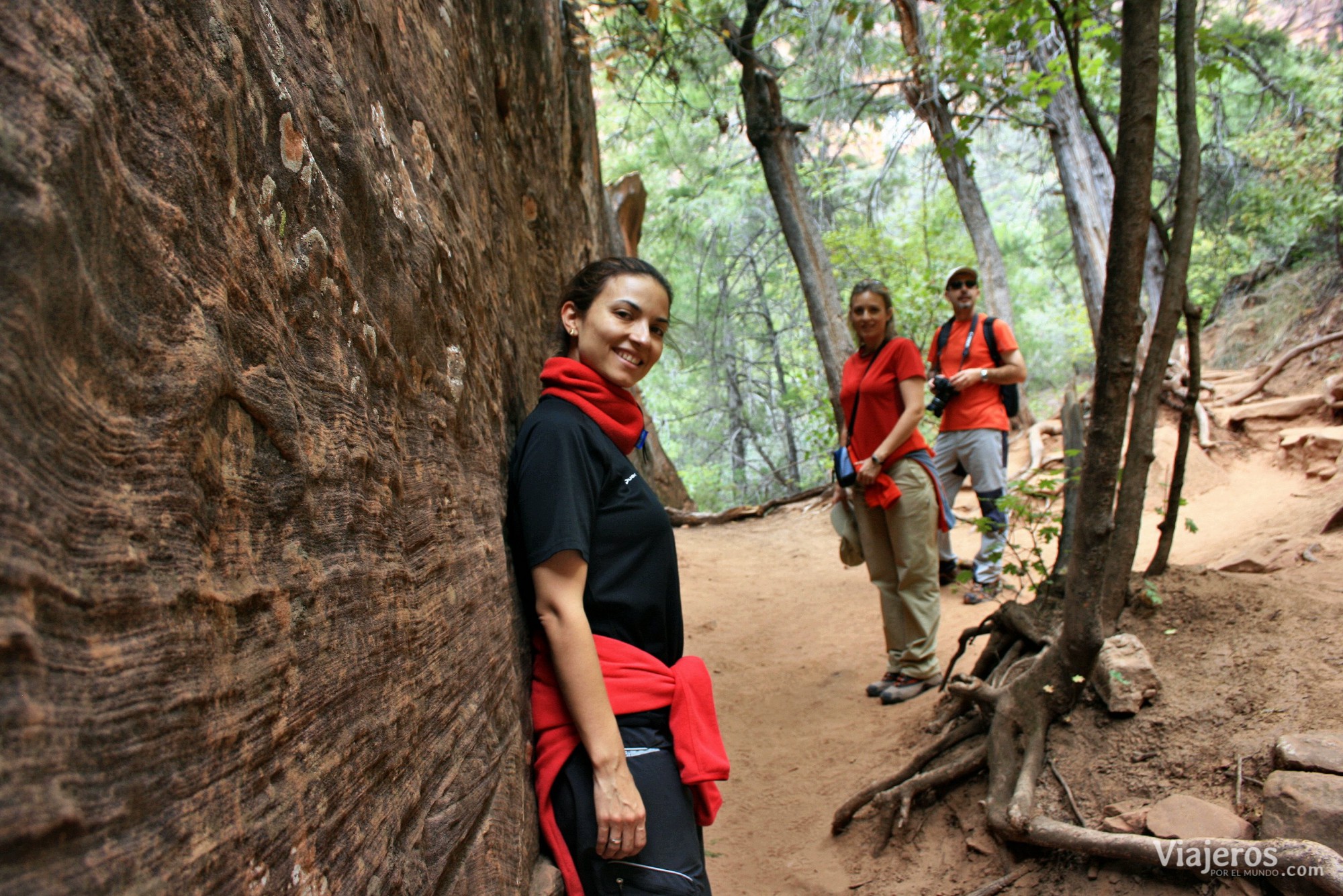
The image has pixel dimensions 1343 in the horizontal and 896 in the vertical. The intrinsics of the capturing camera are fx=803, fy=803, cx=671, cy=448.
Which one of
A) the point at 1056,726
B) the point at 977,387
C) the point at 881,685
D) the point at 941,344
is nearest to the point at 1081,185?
the point at 941,344

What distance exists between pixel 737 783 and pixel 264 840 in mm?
3342

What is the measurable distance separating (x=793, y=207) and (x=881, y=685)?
629 centimetres

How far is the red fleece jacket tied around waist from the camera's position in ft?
6.03

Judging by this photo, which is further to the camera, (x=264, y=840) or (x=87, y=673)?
(x=264, y=840)

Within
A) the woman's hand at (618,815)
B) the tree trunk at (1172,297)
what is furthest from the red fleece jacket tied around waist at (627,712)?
the tree trunk at (1172,297)

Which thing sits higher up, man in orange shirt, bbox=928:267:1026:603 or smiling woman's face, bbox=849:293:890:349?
smiling woman's face, bbox=849:293:890:349

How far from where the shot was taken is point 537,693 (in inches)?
76.8

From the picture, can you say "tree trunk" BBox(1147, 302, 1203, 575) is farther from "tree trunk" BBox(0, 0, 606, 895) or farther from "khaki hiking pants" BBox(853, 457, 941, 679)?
"tree trunk" BBox(0, 0, 606, 895)

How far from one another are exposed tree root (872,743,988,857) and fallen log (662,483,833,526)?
6.80 meters

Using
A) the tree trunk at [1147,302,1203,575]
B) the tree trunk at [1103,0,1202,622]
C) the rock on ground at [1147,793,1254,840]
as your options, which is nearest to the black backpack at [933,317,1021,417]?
the tree trunk at [1147,302,1203,575]

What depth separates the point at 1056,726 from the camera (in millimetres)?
2955

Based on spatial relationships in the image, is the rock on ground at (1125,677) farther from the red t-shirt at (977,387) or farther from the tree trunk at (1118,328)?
the red t-shirt at (977,387)

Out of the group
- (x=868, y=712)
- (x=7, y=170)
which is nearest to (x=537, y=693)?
(x=7, y=170)

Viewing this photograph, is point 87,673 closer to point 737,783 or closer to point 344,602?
point 344,602
